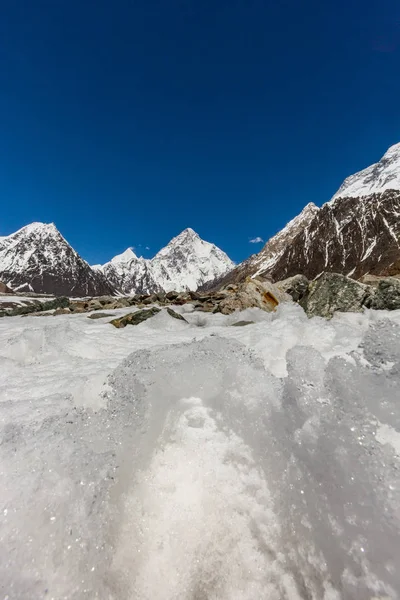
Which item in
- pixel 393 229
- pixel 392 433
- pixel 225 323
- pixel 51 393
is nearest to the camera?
pixel 392 433

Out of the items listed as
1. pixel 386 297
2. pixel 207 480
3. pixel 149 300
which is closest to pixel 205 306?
pixel 149 300

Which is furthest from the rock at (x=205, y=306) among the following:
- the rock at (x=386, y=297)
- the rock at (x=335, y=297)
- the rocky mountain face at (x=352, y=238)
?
the rocky mountain face at (x=352, y=238)

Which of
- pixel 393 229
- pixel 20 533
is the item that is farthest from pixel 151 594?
pixel 393 229

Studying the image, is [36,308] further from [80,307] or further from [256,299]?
[256,299]

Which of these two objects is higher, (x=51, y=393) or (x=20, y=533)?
(x=51, y=393)

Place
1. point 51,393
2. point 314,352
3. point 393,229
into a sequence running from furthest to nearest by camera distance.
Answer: point 393,229
point 314,352
point 51,393

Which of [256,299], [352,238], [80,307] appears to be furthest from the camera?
[352,238]

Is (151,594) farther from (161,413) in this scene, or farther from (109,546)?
(161,413)
